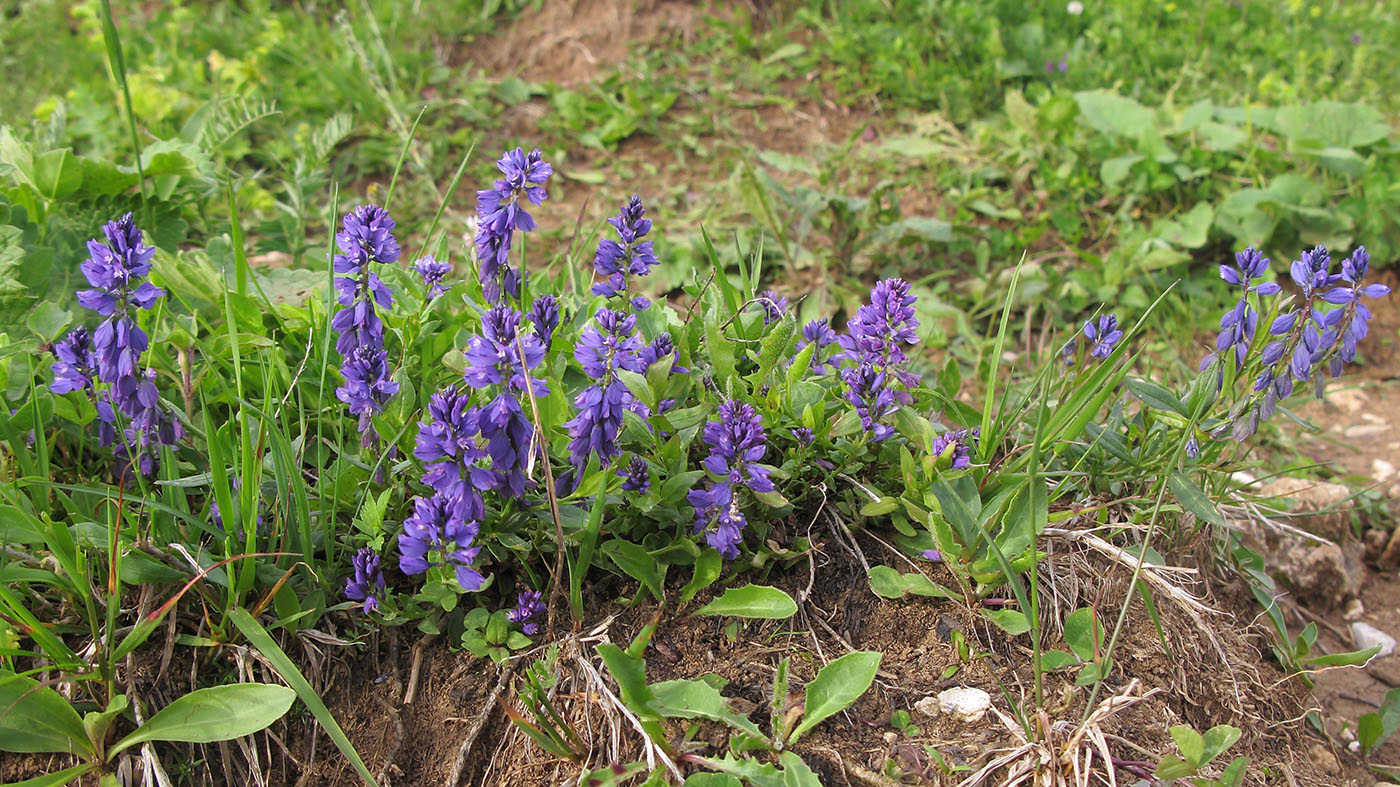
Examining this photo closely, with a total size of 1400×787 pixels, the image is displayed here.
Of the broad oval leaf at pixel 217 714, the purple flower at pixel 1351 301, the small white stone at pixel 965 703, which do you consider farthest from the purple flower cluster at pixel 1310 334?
the broad oval leaf at pixel 217 714

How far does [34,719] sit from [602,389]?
1006 millimetres

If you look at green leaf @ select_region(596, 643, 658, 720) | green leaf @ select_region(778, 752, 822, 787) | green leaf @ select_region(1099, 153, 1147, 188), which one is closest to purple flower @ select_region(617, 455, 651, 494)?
green leaf @ select_region(596, 643, 658, 720)

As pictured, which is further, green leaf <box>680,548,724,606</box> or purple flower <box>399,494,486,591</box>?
green leaf <box>680,548,724,606</box>

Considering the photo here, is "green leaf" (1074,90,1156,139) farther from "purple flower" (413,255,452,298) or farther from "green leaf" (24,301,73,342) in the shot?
"green leaf" (24,301,73,342)

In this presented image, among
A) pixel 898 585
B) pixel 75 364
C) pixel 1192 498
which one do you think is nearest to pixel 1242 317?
pixel 1192 498

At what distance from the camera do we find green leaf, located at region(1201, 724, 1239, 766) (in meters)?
1.62

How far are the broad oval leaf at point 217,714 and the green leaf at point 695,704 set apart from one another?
23.0 inches

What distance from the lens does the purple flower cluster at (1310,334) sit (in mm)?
1782

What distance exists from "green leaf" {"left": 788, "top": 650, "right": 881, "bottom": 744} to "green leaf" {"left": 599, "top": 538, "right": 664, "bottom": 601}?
326 mm

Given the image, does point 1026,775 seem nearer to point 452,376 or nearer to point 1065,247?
point 452,376

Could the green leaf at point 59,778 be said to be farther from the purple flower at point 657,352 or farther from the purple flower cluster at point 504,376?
the purple flower at point 657,352

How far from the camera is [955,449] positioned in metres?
1.90

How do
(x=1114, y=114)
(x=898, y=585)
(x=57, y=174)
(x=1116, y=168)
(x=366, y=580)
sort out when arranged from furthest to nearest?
1. (x=1114, y=114)
2. (x=1116, y=168)
3. (x=57, y=174)
4. (x=898, y=585)
5. (x=366, y=580)

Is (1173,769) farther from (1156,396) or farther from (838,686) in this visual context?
(1156,396)
